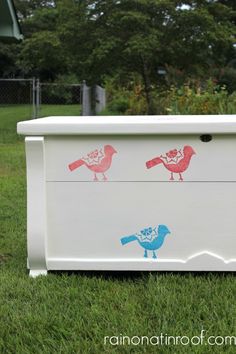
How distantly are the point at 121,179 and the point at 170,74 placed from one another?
13425 mm

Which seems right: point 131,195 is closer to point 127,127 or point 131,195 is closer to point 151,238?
point 151,238

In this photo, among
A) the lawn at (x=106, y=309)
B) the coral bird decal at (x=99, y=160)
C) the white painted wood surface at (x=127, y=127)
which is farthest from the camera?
the coral bird decal at (x=99, y=160)

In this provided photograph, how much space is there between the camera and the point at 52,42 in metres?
15.0

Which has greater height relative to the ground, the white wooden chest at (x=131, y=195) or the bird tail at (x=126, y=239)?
the white wooden chest at (x=131, y=195)

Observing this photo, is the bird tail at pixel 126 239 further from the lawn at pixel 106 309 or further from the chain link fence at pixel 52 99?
the chain link fence at pixel 52 99

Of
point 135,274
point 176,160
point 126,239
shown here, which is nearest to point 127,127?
point 176,160

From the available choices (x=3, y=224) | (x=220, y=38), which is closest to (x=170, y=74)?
(x=220, y=38)

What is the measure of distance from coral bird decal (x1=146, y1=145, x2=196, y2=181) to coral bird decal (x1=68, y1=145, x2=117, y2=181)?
225 mm

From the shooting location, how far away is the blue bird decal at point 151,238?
2.98m

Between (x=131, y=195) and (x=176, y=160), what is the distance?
308 millimetres

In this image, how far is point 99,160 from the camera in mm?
2941

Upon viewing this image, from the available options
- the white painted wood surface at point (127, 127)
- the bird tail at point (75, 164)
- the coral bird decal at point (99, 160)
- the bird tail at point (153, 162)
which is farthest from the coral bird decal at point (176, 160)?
the bird tail at point (75, 164)

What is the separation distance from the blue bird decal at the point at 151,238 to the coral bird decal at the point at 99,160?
355mm

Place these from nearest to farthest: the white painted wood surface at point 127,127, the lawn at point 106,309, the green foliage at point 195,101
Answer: the lawn at point 106,309 < the white painted wood surface at point 127,127 < the green foliage at point 195,101
